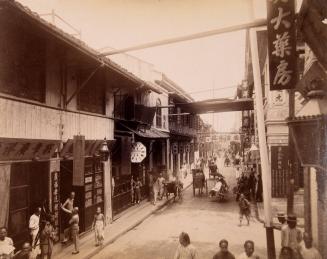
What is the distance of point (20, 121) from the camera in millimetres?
10312

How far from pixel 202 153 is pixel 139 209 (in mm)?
45731

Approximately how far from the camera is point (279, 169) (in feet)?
56.5

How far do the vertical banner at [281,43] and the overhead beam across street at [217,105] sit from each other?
14383mm

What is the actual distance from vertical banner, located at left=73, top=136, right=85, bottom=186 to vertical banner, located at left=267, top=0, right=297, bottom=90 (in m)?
7.18

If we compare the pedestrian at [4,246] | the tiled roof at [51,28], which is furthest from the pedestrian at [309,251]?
the pedestrian at [4,246]

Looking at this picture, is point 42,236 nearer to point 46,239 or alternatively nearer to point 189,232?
point 46,239

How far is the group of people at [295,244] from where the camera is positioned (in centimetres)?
691

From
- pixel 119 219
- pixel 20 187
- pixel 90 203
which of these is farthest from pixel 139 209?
pixel 20 187

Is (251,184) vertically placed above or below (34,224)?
above

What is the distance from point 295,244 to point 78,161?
24.6 feet

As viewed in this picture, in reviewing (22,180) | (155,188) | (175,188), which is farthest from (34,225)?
(175,188)

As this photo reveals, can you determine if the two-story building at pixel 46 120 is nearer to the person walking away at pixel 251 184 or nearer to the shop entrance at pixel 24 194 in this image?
the shop entrance at pixel 24 194

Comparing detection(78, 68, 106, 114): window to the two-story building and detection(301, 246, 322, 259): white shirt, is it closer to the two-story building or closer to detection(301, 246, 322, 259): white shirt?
the two-story building

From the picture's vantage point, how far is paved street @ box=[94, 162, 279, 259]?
1206 centimetres
